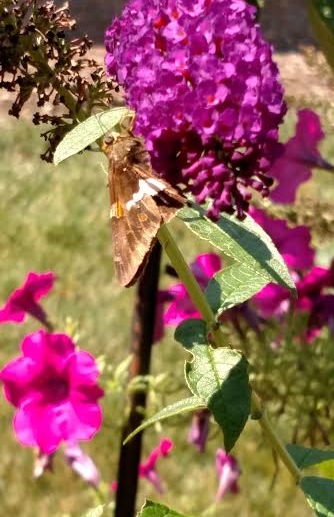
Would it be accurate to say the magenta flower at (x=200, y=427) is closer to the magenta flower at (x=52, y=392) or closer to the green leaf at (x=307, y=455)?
the magenta flower at (x=52, y=392)

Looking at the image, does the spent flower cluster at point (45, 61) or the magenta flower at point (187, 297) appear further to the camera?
the magenta flower at point (187, 297)

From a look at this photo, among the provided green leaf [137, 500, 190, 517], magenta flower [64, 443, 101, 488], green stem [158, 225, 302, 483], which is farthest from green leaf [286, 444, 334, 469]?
magenta flower [64, 443, 101, 488]

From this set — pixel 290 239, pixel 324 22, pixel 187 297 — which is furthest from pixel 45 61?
pixel 290 239

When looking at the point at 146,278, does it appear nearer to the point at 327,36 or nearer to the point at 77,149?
the point at 327,36

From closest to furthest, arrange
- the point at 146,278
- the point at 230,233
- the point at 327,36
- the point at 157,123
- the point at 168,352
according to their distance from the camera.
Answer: the point at 157,123, the point at 230,233, the point at 327,36, the point at 146,278, the point at 168,352

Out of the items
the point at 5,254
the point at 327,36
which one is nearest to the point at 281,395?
the point at 327,36

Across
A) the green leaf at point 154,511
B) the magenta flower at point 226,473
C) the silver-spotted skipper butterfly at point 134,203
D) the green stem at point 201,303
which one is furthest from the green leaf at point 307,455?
the magenta flower at point 226,473
